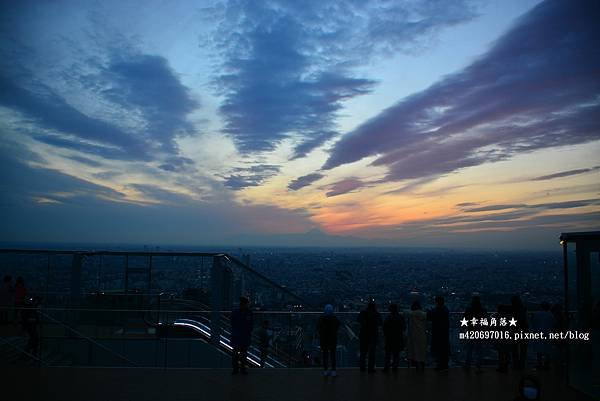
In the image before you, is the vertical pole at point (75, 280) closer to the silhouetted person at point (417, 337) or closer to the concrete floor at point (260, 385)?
the concrete floor at point (260, 385)

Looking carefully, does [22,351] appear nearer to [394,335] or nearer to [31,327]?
[31,327]

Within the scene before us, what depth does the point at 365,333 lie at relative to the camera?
970 cm

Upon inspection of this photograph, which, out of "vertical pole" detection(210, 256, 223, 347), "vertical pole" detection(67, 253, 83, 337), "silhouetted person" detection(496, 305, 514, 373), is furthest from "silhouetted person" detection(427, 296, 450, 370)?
"vertical pole" detection(67, 253, 83, 337)

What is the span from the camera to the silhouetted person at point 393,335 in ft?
32.1

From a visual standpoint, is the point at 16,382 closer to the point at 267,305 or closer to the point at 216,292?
the point at 216,292

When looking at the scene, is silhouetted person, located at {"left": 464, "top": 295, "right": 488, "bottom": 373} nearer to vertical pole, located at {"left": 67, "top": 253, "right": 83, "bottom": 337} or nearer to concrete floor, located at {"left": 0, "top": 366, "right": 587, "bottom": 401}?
concrete floor, located at {"left": 0, "top": 366, "right": 587, "bottom": 401}

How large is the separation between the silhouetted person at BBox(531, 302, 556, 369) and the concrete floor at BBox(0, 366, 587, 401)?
0.44 meters

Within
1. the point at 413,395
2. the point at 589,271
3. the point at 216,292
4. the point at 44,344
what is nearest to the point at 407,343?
the point at 413,395

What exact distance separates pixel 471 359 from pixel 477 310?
1266 millimetres

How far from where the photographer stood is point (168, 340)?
1142 cm

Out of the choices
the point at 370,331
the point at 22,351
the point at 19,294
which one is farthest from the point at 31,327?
the point at 370,331

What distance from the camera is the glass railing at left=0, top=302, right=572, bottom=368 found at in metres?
10.3

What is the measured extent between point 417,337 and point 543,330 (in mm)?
2957

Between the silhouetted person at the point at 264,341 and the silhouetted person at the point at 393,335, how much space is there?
2976 mm
